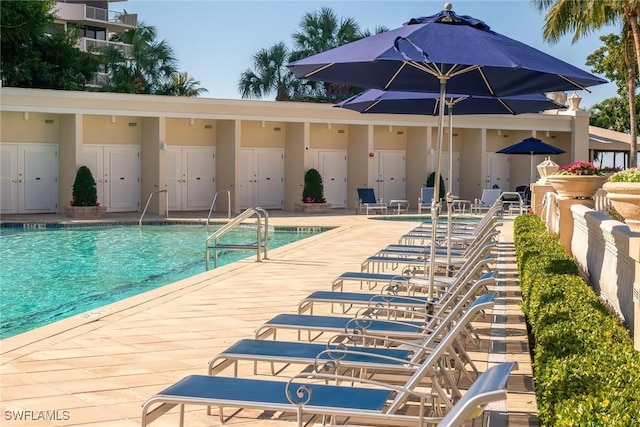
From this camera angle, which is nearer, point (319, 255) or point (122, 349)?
point (122, 349)

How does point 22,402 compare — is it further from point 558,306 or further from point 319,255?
point 319,255

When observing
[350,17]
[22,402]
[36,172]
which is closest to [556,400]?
[22,402]

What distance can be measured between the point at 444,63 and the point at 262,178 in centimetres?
2221

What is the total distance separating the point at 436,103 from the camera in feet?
33.9

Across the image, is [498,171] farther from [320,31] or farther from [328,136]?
[320,31]

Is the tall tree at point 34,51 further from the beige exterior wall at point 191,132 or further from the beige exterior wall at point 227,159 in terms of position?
the beige exterior wall at point 227,159

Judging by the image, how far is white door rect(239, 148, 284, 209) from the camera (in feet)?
92.3

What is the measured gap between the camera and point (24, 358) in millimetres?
6352

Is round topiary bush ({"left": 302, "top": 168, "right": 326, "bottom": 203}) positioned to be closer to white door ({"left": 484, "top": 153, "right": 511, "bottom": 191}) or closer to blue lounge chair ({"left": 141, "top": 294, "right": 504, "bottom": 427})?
white door ({"left": 484, "top": 153, "right": 511, "bottom": 191})

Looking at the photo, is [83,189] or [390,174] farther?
[390,174]

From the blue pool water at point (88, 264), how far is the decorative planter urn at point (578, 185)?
5927 millimetres

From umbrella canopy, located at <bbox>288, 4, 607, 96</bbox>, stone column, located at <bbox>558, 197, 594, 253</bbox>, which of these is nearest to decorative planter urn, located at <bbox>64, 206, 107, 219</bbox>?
stone column, located at <bbox>558, 197, 594, 253</bbox>

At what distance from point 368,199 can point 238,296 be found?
18178mm

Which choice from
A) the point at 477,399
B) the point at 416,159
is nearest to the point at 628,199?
the point at 477,399
